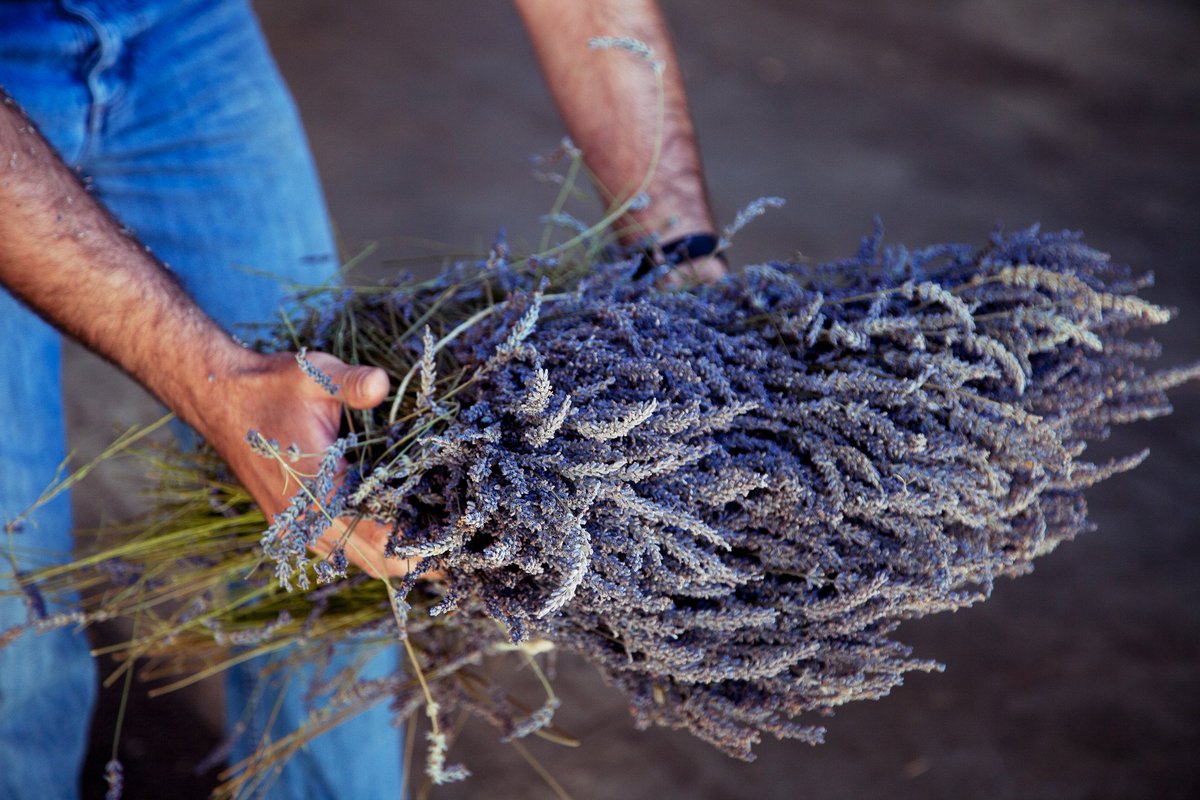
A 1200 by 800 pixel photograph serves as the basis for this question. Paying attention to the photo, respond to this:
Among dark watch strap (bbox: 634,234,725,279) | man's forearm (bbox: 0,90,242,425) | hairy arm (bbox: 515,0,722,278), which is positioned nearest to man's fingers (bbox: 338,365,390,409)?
man's forearm (bbox: 0,90,242,425)

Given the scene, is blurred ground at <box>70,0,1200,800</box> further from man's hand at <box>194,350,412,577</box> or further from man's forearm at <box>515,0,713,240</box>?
man's hand at <box>194,350,412,577</box>

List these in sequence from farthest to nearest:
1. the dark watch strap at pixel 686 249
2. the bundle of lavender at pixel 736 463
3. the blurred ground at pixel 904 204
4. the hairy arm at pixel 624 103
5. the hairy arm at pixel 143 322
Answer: the blurred ground at pixel 904 204
the hairy arm at pixel 624 103
the dark watch strap at pixel 686 249
the hairy arm at pixel 143 322
the bundle of lavender at pixel 736 463

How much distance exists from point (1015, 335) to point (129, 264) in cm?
88

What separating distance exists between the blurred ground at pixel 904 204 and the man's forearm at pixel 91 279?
0.42 m

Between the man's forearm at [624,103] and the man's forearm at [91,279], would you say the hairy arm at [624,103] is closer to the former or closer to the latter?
the man's forearm at [624,103]

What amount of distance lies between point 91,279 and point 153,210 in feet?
1.63

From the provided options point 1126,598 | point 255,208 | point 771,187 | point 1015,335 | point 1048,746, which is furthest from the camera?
point 771,187

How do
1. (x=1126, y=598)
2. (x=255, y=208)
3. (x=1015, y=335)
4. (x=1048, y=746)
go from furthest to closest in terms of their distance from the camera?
(x=1126, y=598) < (x=1048, y=746) < (x=255, y=208) < (x=1015, y=335)

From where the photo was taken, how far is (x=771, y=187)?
3.61m

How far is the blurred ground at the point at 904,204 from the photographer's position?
84.1 inches

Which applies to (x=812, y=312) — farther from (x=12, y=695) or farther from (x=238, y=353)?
(x=12, y=695)

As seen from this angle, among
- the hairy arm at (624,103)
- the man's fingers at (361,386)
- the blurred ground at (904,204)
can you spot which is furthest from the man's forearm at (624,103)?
the man's fingers at (361,386)

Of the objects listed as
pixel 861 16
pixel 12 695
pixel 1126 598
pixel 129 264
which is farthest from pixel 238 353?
pixel 861 16

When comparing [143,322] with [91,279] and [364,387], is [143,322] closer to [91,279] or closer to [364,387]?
[91,279]
